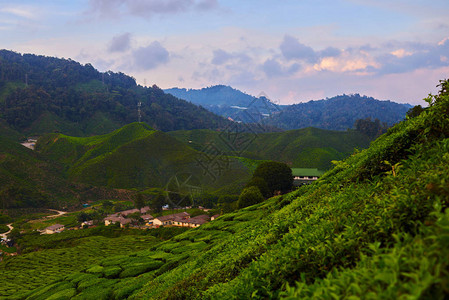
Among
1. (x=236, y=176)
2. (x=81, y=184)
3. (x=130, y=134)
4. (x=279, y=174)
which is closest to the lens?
(x=279, y=174)

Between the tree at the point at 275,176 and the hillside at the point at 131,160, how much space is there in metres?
41.2

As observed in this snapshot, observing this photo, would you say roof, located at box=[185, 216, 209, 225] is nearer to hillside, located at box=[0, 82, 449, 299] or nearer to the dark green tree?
the dark green tree

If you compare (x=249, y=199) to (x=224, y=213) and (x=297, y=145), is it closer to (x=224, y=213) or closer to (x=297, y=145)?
(x=224, y=213)

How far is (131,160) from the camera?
421 ft

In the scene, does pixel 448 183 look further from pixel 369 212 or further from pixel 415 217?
pixel 369 212

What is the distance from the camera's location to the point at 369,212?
15.9 feet

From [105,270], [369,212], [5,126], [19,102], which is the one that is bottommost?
[105,270]

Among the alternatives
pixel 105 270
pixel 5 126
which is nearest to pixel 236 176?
pixel 105 270

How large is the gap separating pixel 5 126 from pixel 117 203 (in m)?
125

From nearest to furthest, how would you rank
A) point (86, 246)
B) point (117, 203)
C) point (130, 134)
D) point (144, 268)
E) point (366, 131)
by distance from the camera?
point (144, 268) < point (86, 246) < point (117, 203) < point (130, 134) < point (366, 131)

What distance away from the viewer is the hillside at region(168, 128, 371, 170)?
14400cm

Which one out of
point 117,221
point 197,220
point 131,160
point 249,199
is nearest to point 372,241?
point 249,199

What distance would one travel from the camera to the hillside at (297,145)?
144 metres

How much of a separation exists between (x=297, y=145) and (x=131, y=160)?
95.8 meters
